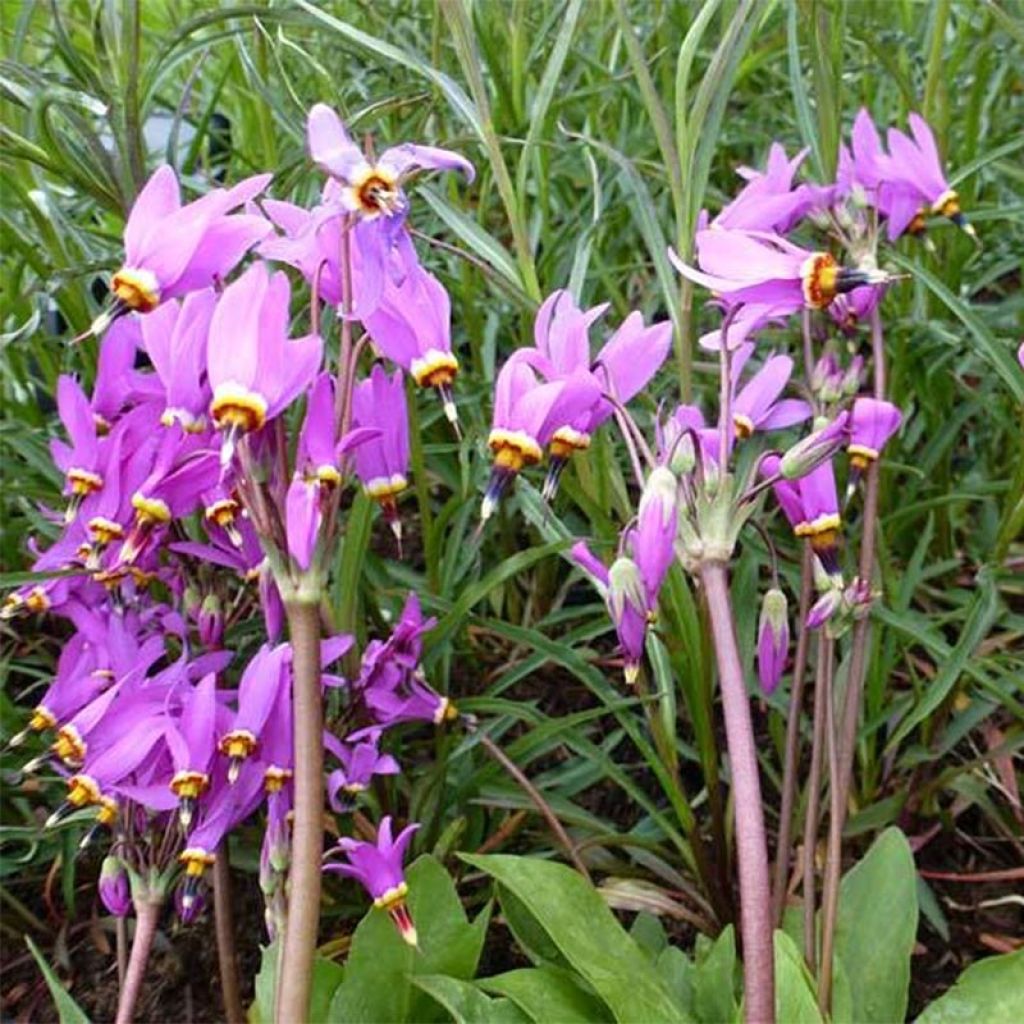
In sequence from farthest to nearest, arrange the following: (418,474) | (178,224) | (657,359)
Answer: (418,474) < (657,359) < (178,224)

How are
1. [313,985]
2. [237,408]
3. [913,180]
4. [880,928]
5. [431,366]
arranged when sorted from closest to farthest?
[237,408] → [431,366] → [313,985] → [880,928] → [913,180]

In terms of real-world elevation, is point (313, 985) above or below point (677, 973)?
above

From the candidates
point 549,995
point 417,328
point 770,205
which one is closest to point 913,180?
point 770,205

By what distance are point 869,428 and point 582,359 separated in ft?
0.95

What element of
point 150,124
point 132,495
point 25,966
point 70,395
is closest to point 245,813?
point 132,495

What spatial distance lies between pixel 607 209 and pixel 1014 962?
116 cm

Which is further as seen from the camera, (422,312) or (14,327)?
(14,327)

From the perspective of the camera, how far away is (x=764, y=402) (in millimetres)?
1097

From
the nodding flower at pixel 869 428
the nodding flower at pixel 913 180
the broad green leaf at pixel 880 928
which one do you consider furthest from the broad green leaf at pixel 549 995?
the nodding flower at pixel 913 180

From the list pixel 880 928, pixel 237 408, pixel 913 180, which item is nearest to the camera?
pixel 237 408

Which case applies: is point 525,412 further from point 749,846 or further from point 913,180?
point 913,180

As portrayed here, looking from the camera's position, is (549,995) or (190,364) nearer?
(190,364)

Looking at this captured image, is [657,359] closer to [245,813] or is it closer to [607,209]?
[245,813]

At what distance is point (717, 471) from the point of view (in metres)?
0.89
